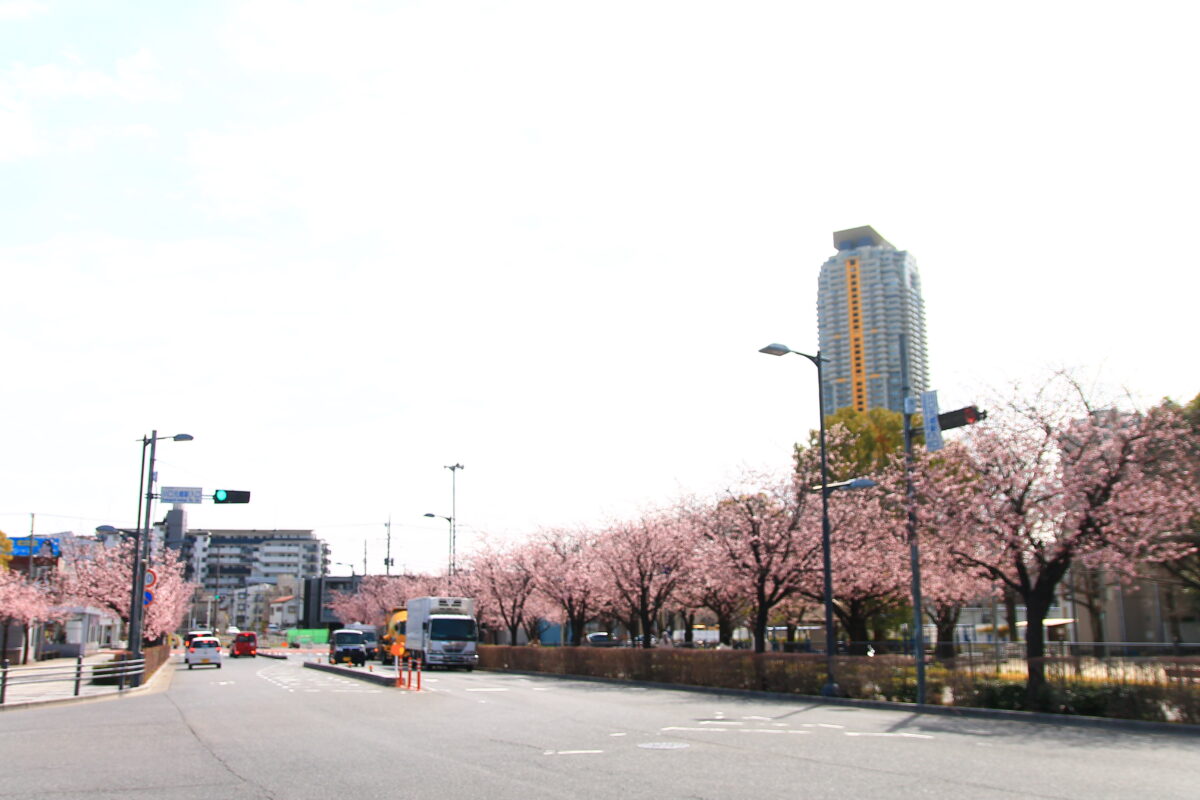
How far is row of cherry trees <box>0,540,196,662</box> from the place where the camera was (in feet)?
184

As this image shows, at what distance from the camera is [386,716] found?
65.8ft

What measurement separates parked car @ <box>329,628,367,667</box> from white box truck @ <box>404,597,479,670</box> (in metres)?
9.84

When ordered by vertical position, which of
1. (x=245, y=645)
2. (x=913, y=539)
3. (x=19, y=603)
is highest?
(x=913, y=539)

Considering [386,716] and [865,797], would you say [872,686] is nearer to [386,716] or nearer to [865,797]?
[386,716]

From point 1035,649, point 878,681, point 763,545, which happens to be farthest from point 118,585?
point 1035,649

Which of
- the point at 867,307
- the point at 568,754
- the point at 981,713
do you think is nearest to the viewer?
the point at 568,754

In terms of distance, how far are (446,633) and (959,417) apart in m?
31.2

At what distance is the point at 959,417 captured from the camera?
21297 mm

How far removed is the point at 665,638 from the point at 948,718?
42445 mm

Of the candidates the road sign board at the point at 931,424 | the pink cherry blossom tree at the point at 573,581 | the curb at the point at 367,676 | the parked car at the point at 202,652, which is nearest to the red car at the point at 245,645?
the parked car at the point at 202,652

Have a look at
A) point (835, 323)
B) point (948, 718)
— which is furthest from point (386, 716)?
point (835, 323)

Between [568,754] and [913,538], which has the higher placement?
[913,538]

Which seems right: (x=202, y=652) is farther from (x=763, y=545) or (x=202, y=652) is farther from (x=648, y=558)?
(x=763, y=545)

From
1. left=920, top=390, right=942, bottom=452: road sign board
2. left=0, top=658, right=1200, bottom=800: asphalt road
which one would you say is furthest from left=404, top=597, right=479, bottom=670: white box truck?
left=920, top=390, right=942, bottom=452: road sign board
